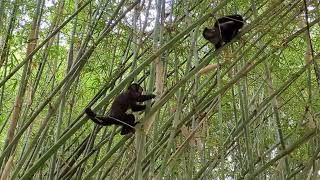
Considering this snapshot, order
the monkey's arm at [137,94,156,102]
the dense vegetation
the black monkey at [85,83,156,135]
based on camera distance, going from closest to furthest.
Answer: the monkey's arm at [137,94,156,102], the dense vegetation, the black monkey at [85,83,156,135]

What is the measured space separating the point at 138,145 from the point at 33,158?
4.02 feet

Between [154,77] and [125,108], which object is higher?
[154,77]

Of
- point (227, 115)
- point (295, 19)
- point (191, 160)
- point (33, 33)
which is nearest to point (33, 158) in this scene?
point (33, 33)

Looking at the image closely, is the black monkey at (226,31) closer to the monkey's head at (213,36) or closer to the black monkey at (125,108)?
the monkey's head at (213,36)

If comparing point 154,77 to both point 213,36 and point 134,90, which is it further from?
point 213,36

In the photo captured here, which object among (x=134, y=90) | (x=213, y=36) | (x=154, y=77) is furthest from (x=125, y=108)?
(x=213, y=36)

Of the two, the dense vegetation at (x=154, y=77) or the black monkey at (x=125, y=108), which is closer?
the dense vegetation at (x=154, y=77)

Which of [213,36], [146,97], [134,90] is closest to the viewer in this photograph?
[146,97]

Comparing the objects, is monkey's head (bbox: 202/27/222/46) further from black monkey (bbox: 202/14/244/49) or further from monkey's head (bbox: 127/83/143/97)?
monkey's head (bbox: 127/83/143/97)

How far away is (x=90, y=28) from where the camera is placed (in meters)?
2.69

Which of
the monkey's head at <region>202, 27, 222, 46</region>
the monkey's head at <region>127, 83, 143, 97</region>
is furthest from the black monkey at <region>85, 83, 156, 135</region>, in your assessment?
the monkey's head at <region>202, 27, 222, 46</region>

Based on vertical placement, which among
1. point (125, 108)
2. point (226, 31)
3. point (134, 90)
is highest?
point (226, 31)

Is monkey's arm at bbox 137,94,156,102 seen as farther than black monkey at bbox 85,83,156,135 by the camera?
No

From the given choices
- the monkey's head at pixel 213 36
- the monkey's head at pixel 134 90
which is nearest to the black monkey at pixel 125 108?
the monkey's head at pixel 134 90
